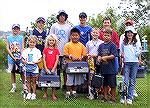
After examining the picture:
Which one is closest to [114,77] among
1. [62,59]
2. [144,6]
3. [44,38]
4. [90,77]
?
[90,77]

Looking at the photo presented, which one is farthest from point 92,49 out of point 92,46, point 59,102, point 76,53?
point 59,102

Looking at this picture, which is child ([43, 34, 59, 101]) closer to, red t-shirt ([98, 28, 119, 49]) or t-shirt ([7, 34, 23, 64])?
t-shirt ([7, 34, 23, 64])

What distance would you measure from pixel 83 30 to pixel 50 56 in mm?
922

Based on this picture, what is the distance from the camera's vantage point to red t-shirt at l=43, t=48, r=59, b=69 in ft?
27.0

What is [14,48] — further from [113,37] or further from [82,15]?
[113,37]

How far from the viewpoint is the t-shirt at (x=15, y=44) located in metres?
8.83

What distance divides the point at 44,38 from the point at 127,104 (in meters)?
2.35

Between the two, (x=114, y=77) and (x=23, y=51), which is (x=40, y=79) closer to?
(x=23, y=51)

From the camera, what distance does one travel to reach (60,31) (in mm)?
8492

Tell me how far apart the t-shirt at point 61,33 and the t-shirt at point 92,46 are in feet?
1.66

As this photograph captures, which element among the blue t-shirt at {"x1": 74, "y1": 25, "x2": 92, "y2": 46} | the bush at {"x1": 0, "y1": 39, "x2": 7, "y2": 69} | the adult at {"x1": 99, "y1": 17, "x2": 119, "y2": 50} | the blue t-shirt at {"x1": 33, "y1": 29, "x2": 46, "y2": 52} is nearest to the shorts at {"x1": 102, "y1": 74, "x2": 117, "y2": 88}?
the adult at {"x1": 99, "y1": 17, "x2": 119, "y2": 50}

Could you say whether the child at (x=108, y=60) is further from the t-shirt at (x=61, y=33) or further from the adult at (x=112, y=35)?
the t-shirt at (x=61, y=33)

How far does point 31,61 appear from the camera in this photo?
8.30 metres

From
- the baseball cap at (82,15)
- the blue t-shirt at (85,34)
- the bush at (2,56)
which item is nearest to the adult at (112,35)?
the blue t-shirt at (85,34)
